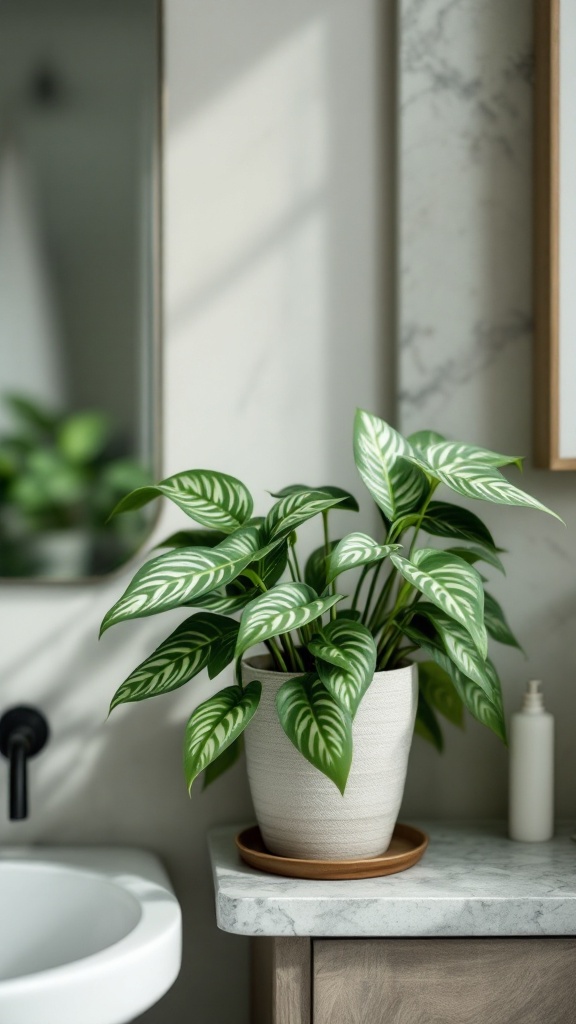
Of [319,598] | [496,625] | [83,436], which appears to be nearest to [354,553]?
[319,598]

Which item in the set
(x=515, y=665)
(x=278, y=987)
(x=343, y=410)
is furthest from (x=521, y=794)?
(x=343, y=410)

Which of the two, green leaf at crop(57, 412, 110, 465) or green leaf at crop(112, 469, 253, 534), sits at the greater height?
green leaf at crop(57, 412, 110, 465)

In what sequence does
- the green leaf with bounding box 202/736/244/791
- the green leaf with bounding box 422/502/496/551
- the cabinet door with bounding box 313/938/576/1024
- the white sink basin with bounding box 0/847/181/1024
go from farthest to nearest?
the green leaf with bounding box 202/736/244/791
the green leaf with bounding box 422/502/496/551
the cabinet door with bounding box 313/938/576/1024
the white sink basin with bounding box 0/847/181/1024

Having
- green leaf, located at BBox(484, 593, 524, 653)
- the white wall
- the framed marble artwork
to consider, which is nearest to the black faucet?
the white wall

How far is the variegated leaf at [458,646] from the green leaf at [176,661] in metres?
0.23

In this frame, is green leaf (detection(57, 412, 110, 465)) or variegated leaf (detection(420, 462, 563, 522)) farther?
green leaf (detection(57, 412, 110, 465))

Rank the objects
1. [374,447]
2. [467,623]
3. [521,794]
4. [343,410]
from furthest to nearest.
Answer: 1. [343,410]
2. [521,794]
3. [374,447]
4. [467,623]

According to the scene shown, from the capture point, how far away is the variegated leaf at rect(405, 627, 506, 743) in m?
1.15

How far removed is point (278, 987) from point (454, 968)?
0.19m

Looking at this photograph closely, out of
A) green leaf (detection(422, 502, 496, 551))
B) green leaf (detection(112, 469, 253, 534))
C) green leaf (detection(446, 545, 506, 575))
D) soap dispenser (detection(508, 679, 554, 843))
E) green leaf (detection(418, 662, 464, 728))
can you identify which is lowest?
soap dispenser (detection(508, 679, 554, 843))

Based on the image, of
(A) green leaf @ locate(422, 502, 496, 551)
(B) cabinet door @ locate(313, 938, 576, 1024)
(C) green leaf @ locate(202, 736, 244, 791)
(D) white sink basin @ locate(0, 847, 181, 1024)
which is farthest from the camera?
(C) green leaf @ locate(202, 736, 244, 791)

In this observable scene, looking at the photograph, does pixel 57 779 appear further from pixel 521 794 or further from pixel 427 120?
pixel 427 120

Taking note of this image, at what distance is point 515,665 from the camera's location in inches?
55.6

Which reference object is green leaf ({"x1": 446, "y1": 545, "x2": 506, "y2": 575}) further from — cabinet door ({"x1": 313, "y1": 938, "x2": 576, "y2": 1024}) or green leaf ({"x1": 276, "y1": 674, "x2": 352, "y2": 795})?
cabinet door ({"x1": 313, "y1": 938, "x2": 576, "y2": 1024})
